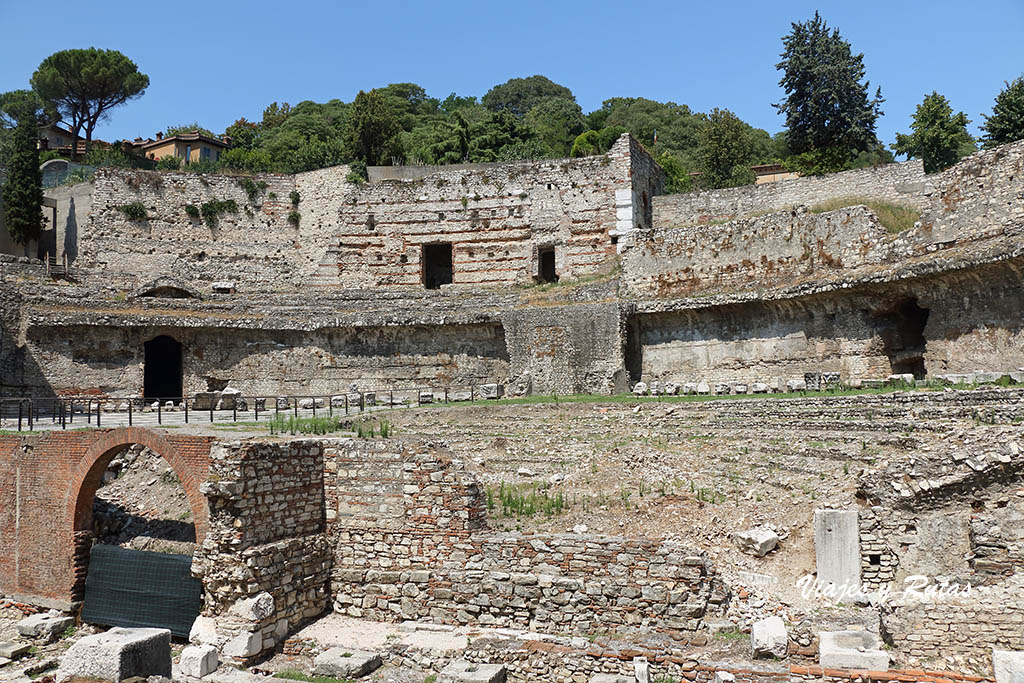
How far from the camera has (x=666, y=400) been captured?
1770cm

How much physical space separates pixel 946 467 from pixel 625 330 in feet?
41.8

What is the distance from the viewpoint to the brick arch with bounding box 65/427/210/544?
11.2m

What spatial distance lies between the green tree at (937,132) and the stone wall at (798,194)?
11258 millimetres

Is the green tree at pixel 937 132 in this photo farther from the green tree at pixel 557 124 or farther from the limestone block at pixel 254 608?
the limestone block at pixel 254 608

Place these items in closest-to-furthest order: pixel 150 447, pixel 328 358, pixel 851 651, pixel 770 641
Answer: pixel 851 651 < pixel 770 641 < pixel 150 447 < pixel 328 358

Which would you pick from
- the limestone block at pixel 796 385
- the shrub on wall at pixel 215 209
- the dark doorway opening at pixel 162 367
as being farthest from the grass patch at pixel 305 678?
the shrub on wall at pixel 215 209

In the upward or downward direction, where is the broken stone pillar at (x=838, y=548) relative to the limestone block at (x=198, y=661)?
upward

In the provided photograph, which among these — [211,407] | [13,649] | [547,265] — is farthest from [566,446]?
[547,265]

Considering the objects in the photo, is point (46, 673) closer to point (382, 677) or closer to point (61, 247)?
point (382, 677)

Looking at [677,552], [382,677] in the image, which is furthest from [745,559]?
[382,677]

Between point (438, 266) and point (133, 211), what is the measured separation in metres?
12.3

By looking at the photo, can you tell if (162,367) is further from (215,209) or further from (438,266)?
(438,266)

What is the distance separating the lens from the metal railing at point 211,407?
17422 millimetres

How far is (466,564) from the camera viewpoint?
10836 mm
